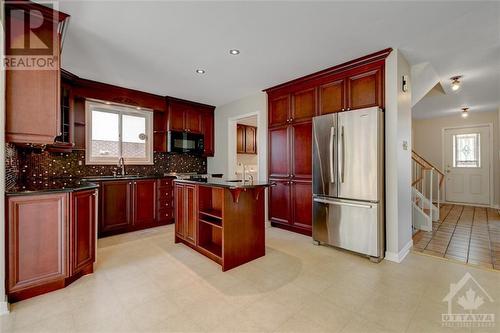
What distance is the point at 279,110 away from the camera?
4.22m

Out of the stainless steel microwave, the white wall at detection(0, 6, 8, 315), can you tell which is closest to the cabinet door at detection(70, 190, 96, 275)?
the white wall at detection(0, 6, 8, 315)

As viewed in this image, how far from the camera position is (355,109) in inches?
125

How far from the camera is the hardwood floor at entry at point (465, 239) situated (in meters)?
2.94

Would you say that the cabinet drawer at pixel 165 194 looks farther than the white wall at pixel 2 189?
Yes

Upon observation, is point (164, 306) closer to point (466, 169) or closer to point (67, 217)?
point (67, 217)

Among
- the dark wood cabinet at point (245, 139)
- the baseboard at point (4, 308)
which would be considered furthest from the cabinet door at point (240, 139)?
the baseboard at point (4, 308)

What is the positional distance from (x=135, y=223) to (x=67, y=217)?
2.07m

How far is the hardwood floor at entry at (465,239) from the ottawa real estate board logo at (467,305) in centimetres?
70

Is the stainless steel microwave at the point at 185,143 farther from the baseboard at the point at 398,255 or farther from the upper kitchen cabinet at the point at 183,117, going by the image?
the baseboard at the point at 398,255

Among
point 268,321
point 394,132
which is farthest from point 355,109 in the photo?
point 268,321

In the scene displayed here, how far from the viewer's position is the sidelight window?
20.7 feet

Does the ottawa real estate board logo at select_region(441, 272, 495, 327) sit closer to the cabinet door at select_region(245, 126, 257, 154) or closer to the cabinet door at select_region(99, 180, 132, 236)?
the cabinet door at select_region(99, 180, 132, 236)

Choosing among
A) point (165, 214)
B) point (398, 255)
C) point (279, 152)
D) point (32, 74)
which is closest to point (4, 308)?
point (32, 74)

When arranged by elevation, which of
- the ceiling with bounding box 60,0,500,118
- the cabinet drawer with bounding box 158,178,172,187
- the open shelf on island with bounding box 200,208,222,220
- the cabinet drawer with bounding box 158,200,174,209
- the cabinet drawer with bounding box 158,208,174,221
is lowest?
the cabinet drawer with bounding box 158,208,174,221
